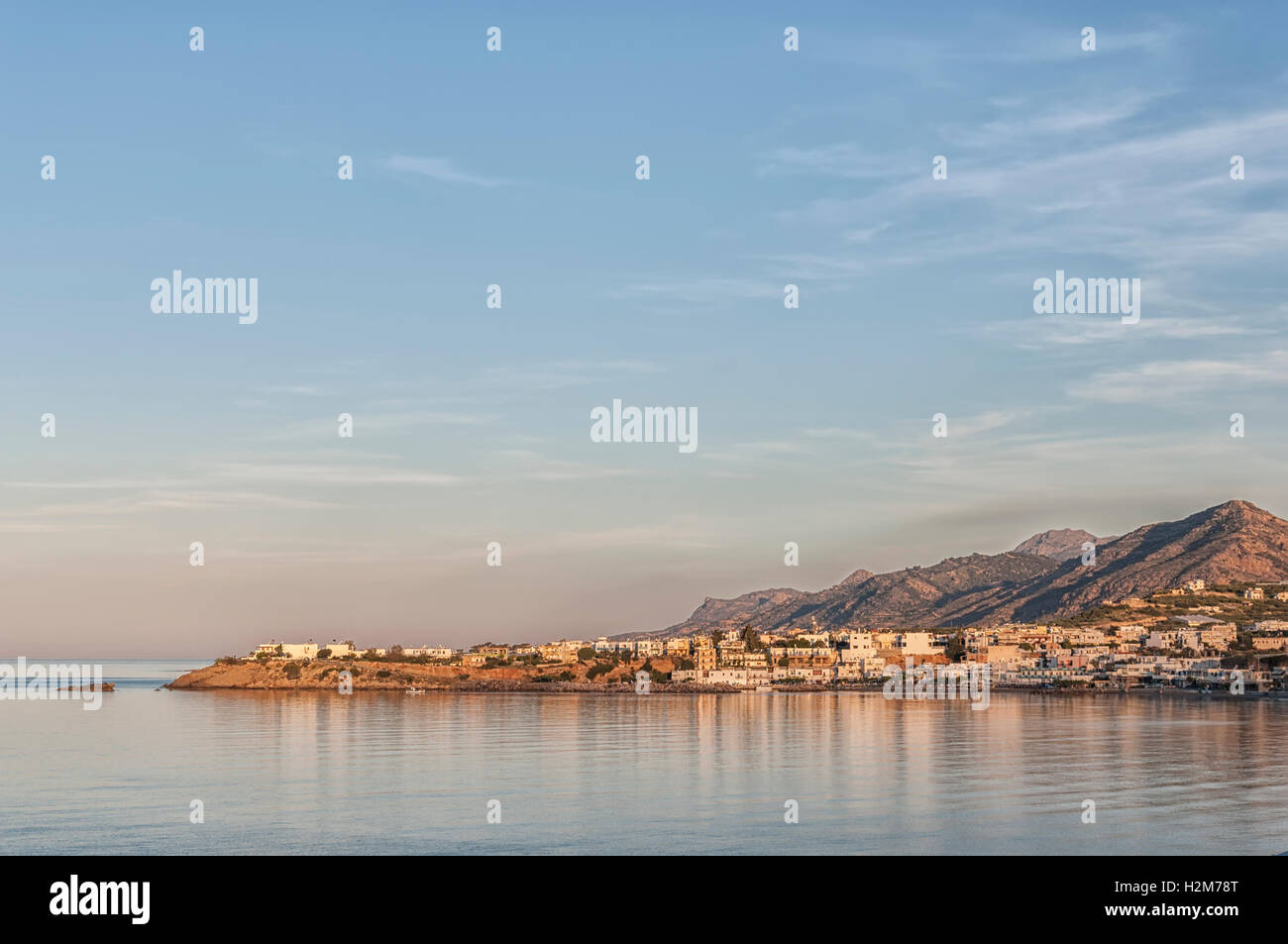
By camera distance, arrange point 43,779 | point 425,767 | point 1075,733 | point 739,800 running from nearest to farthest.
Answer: point 739,800 < point 43,779 < point 425,767 < point 1075,733

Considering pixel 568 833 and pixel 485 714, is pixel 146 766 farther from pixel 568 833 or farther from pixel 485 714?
pixel 485 714

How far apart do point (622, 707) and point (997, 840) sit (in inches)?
4758

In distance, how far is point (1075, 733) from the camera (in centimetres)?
10106

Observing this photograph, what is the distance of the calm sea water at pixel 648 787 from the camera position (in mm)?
43688

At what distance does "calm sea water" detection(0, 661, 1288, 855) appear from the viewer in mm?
43688

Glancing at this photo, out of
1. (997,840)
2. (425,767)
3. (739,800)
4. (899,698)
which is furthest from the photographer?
(899,698)

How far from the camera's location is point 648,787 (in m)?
59.8
